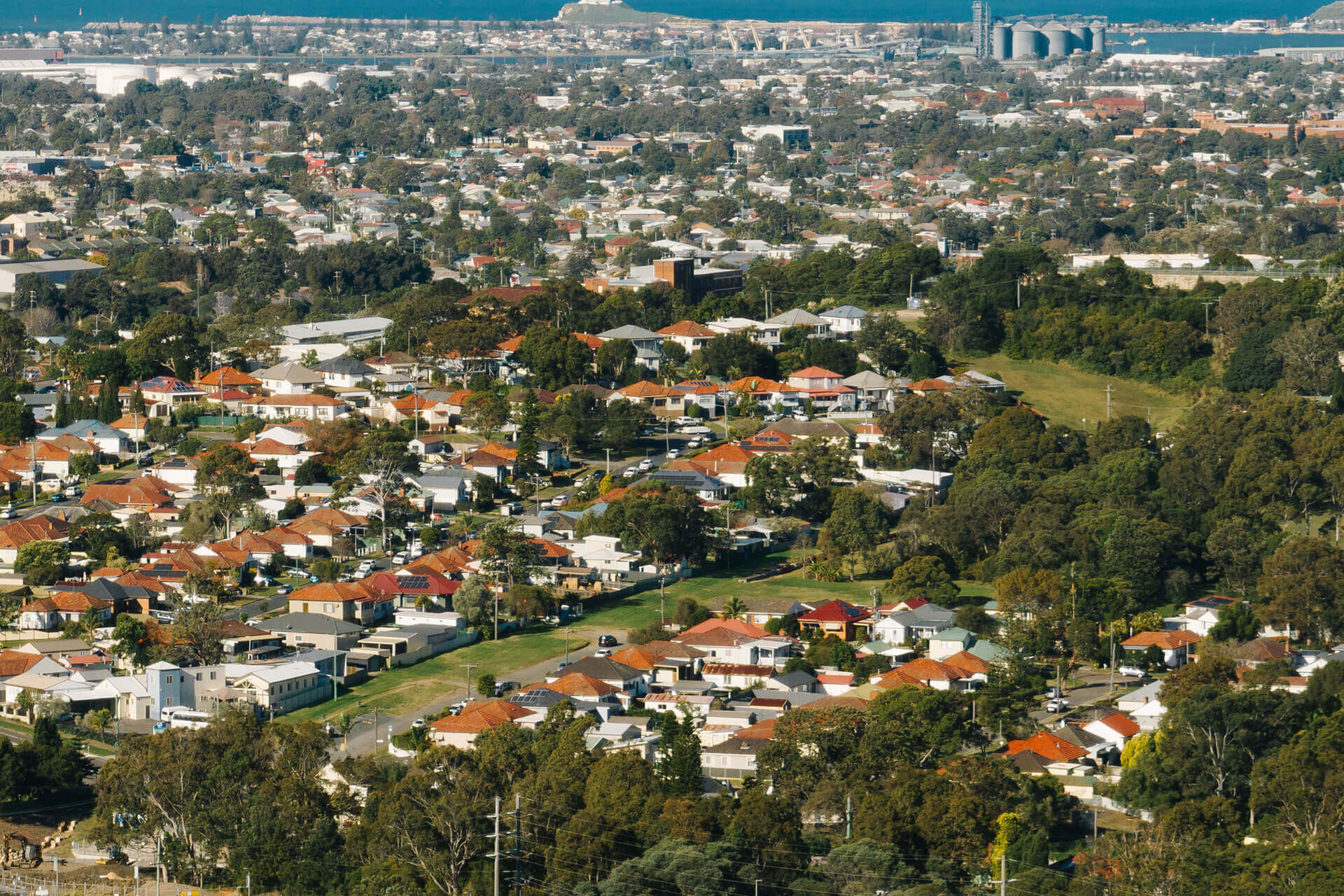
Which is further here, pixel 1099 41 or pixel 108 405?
pixel 1099 41

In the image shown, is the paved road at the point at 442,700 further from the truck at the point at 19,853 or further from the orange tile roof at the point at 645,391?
the orange tile roof at the point at 645,391

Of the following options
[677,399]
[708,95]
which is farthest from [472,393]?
[708,95]

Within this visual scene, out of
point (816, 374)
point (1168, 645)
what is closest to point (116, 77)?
point (816, 374)

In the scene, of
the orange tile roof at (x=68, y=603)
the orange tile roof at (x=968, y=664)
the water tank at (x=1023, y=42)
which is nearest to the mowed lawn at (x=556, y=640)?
the orange tile roof at (x=968, y=664)

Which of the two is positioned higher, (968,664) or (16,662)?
(16,662)

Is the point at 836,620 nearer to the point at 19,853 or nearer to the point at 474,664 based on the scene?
the point at 474,664

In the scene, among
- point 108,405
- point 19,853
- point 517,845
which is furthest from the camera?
point 108,405

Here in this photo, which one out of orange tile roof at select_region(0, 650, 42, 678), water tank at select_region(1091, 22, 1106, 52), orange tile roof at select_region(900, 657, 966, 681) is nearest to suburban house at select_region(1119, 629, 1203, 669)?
orange tile roof at select_region(900, 657, 966, 681)

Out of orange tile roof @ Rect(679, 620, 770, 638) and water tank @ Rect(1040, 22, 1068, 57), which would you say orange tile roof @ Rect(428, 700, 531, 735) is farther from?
water tank @ Rect(1040, 22, 1068, 57)
